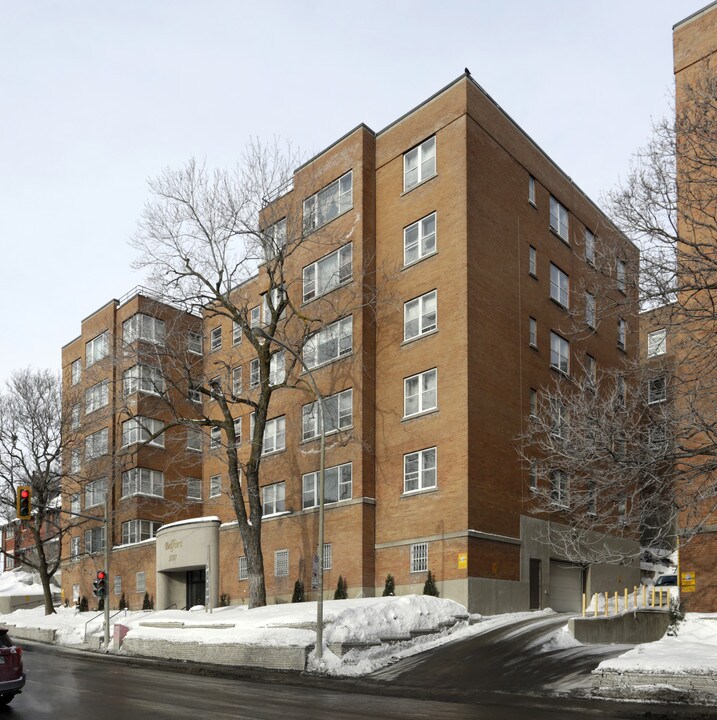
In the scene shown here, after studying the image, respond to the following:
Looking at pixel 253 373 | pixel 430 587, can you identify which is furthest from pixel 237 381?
pixel 430 587

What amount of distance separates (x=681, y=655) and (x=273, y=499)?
2755 cm

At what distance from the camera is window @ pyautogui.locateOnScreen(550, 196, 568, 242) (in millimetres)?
44281

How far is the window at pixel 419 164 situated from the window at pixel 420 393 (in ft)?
27.2

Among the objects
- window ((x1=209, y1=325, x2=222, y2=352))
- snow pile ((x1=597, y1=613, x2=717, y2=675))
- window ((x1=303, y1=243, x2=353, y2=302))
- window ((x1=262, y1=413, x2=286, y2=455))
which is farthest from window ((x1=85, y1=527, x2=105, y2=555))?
snow pile ((x1=597, y1=613, x2=717, y2=675))

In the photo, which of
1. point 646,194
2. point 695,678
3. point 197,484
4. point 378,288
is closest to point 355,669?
point 695,678

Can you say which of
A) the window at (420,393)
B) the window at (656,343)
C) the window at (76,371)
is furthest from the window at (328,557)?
the window at (76,371)

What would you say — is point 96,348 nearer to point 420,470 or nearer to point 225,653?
point 420,470

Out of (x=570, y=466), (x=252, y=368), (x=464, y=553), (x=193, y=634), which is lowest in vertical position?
(x=193, y=634)

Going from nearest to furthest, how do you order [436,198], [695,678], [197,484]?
[695,678] < [436,198] < [197,484]

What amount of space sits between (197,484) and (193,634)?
2473 centimetres

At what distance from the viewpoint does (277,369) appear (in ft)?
150

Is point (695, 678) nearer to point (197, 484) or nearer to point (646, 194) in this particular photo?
point (646, 194)

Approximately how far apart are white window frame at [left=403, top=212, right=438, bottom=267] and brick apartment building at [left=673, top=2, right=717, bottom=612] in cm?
1299

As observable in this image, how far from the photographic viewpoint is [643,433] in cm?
1958
